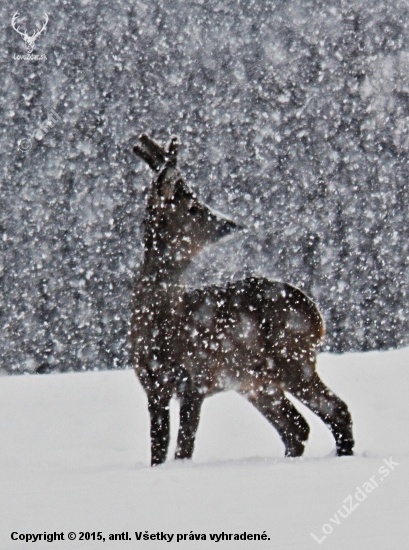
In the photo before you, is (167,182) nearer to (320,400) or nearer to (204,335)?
(204,335)

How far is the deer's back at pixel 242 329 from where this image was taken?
332 centimetres

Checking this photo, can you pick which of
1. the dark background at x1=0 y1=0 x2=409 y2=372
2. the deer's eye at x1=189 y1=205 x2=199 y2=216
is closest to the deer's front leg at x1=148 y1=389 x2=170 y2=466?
the deer's eye at x1=189 y1=205 x2=199 y2=216

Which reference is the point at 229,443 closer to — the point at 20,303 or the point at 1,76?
the point at 20,303

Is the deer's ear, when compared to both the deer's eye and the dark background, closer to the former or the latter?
the deer's eye

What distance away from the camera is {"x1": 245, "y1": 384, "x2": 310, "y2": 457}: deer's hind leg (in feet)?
11.6

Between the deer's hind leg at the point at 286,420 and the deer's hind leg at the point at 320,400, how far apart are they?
0.44 ft

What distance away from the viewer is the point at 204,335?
3330mm

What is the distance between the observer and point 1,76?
5738mm

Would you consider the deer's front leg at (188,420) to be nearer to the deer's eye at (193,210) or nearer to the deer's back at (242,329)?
the deer's back at (242,329)

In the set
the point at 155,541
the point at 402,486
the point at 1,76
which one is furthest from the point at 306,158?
the point at 155,541

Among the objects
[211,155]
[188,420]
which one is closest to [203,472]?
[188,420]

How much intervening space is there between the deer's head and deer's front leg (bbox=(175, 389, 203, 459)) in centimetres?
56

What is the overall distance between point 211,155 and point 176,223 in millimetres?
2508

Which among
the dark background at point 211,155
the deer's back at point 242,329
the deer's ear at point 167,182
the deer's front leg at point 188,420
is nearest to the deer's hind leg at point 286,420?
the deer's back at point 242,329
